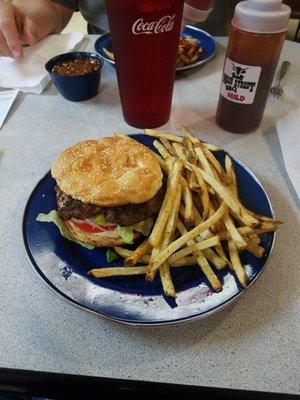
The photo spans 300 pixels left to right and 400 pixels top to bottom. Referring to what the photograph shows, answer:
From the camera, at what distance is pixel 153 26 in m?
1.07

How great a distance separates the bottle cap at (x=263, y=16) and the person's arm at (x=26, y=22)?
120 cm

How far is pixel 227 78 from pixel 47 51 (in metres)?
1.12

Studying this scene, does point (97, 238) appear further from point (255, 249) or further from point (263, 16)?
point (263, 16)

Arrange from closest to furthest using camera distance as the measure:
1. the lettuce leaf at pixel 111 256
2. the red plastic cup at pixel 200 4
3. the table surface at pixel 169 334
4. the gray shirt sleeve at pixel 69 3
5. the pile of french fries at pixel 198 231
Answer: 1. the table surface at pixel 169 334
2. the pile of french fries at pixel 198 231
3. the lettuce leaf at pixel 111 256
4. the red plastic cup at pixel 200 4
5. the gray shirt sleeve at pixel 69 3

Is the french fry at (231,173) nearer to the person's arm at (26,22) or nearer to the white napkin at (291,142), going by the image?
the white napkin at (291,142)

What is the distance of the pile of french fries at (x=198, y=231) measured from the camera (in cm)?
80

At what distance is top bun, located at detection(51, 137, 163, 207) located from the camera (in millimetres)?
881

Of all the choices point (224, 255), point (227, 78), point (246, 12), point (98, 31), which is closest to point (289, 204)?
point (224, 255)

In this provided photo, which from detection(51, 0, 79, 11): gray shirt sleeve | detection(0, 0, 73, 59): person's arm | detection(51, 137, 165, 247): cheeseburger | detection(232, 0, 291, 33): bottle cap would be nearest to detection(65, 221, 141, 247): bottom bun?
detection(51, 137, 165, 247): cheeseburger

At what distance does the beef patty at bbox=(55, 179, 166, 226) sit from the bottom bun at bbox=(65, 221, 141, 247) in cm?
5

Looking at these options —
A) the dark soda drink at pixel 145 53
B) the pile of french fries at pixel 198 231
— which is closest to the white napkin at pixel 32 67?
the dark soda drink at pixel 145 53

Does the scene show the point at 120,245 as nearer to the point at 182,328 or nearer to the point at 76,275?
the point at 76,275

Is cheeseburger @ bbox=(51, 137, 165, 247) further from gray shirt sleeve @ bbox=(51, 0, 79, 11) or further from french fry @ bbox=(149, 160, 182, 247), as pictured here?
gray shirt sleeve @ bbox=(51, 0, 79, 11)

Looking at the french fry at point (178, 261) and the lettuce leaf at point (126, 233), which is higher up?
the lettuce leaf at point (126, 233)
